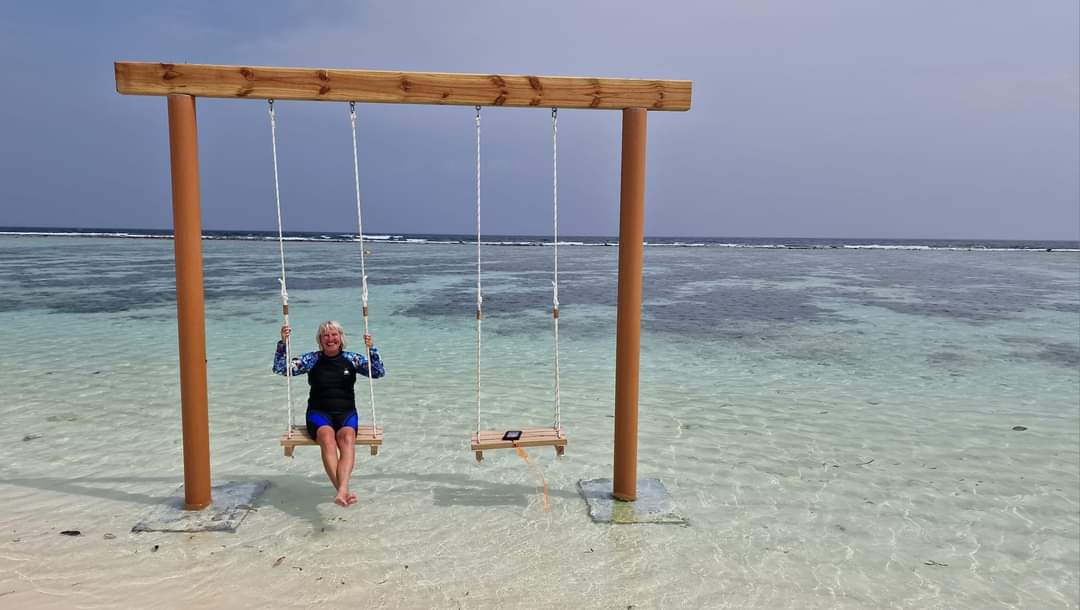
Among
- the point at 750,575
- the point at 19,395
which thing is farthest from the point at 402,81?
the point at 19,395

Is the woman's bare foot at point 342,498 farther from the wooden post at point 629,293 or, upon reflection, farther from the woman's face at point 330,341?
the wooden post at point 629,293

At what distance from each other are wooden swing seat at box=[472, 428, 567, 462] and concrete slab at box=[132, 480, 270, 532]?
1951 millimetres

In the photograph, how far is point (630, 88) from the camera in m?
5.14

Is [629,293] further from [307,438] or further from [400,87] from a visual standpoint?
[307,438]

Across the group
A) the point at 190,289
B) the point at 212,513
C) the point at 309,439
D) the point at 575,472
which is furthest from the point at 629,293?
the point at 212,513

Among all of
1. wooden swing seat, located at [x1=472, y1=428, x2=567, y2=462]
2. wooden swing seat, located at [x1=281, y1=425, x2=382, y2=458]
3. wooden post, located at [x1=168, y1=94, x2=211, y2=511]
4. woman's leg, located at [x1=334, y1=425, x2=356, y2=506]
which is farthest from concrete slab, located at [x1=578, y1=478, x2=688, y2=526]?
wooden post, located at [x1=168, y1=94, x2=211, y2=511]

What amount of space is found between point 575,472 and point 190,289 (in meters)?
3.89

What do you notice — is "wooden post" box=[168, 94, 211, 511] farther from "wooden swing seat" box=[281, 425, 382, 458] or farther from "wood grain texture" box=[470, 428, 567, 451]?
"wood grain texture" box=[470, 428, 567, 451]

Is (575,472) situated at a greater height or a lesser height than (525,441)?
lesser

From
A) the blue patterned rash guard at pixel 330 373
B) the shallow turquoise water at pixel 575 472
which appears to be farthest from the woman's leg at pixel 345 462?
the shallow turquoise water at pixel 575 472

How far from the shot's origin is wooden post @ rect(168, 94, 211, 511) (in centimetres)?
486

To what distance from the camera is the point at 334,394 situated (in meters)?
5.47

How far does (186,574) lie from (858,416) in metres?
7.96

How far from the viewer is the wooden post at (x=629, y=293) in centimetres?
523
